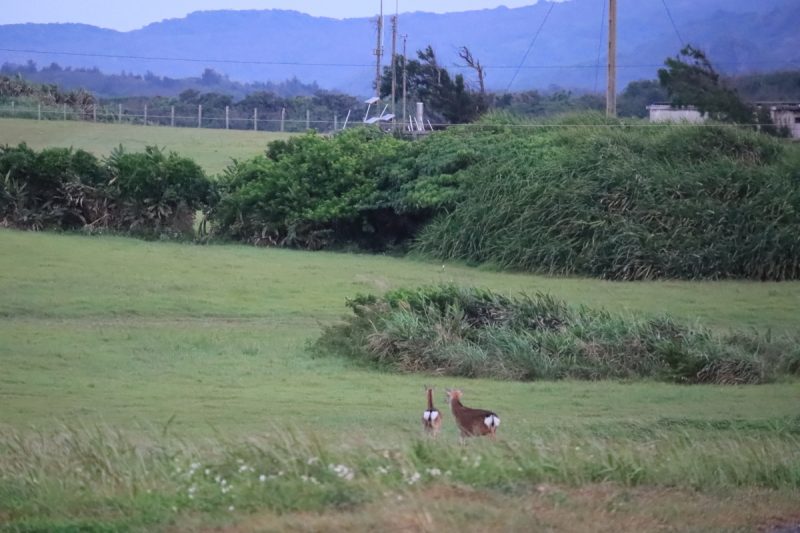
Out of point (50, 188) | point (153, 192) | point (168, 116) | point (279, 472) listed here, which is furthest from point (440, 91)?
point (279, 472)

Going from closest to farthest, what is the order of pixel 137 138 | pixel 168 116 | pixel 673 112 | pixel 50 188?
pixel 50 188, pixel 137 138, pixel 673 112, pixel 168 116

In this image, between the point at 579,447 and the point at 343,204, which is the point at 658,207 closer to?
the point at 343,204

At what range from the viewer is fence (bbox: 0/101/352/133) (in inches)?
2221

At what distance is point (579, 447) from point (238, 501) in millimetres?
2856

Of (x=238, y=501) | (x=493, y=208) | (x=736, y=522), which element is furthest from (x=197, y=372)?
(x=493, y=208)

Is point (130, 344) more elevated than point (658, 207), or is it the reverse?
point (658, 207)

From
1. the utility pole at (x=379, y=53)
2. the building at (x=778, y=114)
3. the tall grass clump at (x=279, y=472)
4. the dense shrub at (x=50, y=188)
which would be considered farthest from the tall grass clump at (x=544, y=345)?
the utility pole at (x=379, y=53)

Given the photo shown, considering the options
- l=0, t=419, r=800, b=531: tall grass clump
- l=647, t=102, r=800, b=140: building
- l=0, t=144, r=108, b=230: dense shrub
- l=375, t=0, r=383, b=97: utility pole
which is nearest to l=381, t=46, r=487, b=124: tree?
l=375, t=0, r=383, b=97: utility pole

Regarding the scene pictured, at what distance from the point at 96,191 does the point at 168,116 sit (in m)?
30.7

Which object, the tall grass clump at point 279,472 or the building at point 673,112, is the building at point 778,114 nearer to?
the building at point 673,112

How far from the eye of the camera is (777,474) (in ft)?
28.0

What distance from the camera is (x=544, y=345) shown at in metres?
16.9

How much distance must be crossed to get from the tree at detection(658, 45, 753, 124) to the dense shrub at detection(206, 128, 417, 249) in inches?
687

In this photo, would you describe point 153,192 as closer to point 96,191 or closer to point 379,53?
point 96,191
